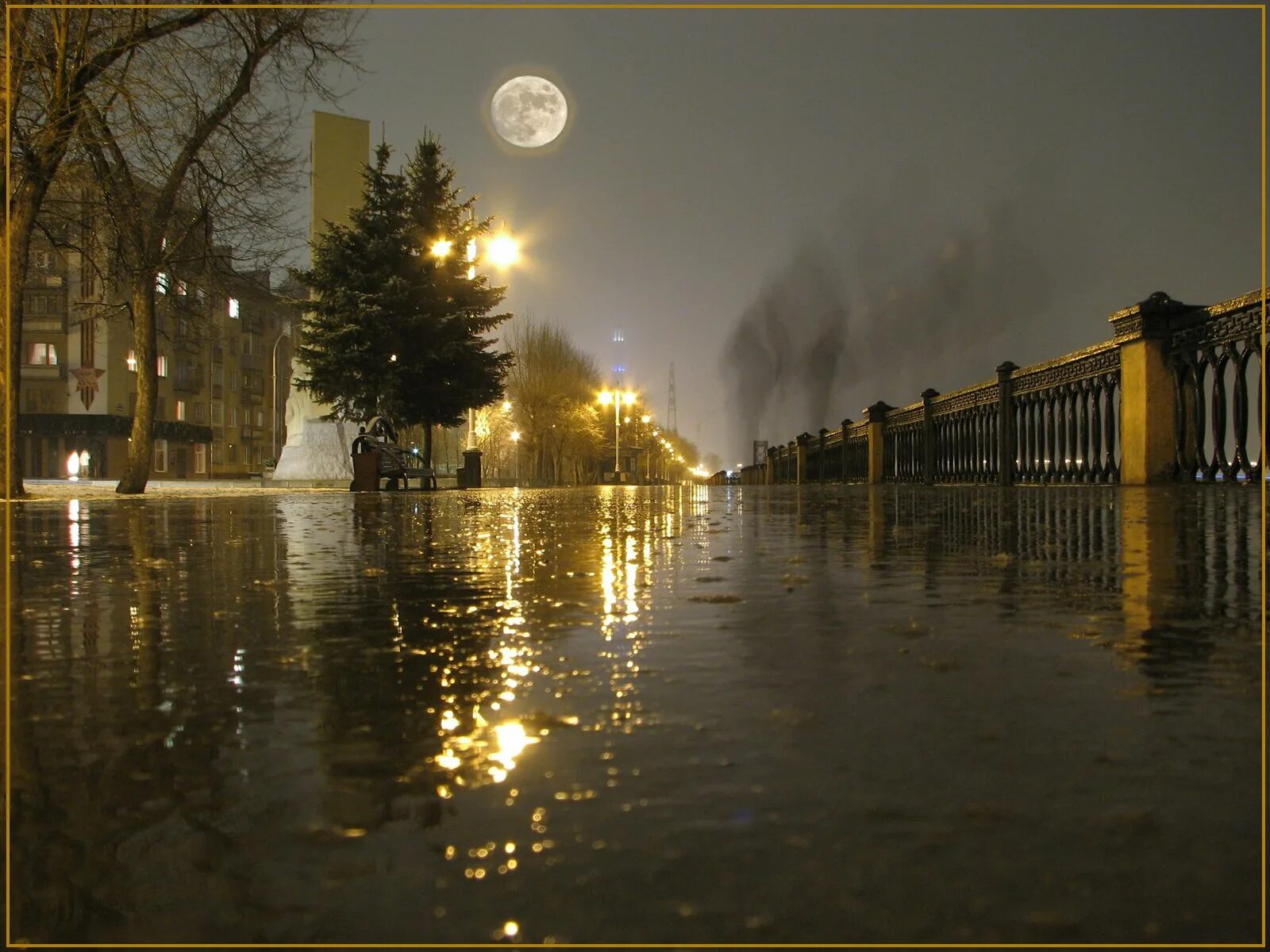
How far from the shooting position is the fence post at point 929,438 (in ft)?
68.9

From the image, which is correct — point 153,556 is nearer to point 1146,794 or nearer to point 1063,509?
point 1146,794

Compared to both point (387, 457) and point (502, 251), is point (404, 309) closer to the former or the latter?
point (502, 251)

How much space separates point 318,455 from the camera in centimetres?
3167

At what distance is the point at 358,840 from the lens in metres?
1.19

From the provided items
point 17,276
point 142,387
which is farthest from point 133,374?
point 17,276

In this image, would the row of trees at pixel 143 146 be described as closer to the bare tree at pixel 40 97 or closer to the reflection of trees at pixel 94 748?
the bare tree at pixel 40 97

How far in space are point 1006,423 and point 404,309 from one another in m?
23.4

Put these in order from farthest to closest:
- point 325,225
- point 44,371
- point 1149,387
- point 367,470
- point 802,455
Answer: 1. point 44,371
2. point 802,455
3. point 325,225
4. point 367,470
5. point 1149,387

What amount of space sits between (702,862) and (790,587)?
2.59m

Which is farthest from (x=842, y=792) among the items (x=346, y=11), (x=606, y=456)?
(x=606, y=456)

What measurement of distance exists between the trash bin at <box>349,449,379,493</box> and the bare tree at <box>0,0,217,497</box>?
6.18 m

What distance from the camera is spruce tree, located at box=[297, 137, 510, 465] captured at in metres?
33.8

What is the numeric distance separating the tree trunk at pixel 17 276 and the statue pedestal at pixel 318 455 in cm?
1491

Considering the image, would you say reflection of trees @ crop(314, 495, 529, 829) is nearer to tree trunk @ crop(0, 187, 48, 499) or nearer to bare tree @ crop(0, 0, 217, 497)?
tree trunk @ crop(0, 187, 48, 499)
